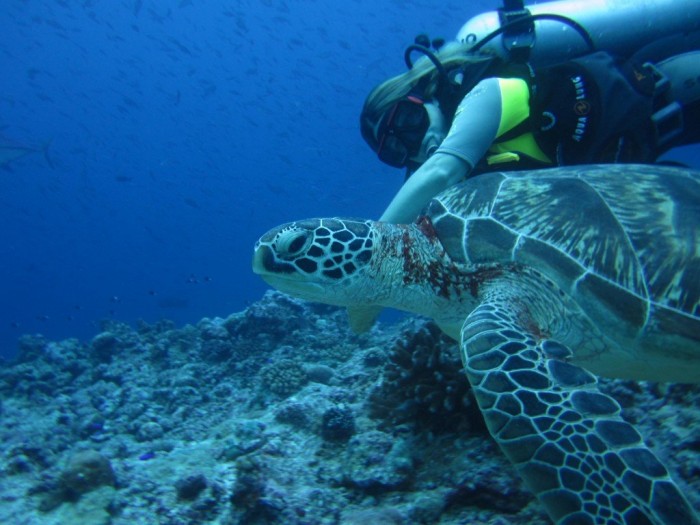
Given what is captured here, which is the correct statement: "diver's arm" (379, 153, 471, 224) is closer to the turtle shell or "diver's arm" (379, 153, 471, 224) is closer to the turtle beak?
the turtle shell

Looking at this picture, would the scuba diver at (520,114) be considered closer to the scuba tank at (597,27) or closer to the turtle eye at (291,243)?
the scuba tank at (597,27)

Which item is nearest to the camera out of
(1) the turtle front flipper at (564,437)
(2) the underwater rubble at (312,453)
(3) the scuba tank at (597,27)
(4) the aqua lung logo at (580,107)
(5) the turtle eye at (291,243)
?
(1) the turtle front flipper at (564,437)

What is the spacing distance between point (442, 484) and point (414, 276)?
103cm

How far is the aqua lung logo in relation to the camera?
2.58 metres

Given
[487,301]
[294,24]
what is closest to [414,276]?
[487,301]

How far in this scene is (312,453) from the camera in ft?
8.41

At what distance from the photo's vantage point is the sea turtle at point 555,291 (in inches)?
50.8

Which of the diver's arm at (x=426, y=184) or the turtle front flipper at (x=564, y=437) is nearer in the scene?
the turtle front flipper at (x=564, y=437)

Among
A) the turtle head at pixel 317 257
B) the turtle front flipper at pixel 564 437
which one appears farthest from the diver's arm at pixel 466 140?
the turtle front flipper at pixel 564 437

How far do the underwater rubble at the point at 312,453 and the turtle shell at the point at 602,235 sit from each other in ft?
1.71

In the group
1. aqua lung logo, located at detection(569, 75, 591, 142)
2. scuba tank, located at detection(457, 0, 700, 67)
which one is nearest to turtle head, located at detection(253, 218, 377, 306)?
aqua lung logo, located at detection(569, 75, 591, 142)

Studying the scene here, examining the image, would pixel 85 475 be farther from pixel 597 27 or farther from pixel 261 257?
pixel 597 27

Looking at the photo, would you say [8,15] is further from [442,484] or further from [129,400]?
[442,484]

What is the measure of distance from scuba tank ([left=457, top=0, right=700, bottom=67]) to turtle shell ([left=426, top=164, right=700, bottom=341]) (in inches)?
62.4
